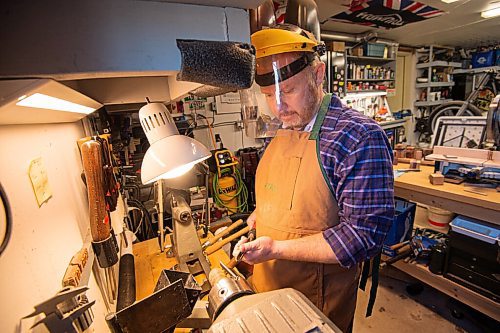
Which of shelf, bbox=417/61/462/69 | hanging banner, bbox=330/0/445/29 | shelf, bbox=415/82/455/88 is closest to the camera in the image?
hanging banner, bbox=330/0/445/29

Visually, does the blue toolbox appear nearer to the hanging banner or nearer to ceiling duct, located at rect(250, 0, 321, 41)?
ceiling duct, located at rect(250, 0, 321, 41)

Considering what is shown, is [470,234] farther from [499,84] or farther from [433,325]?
[499,84]

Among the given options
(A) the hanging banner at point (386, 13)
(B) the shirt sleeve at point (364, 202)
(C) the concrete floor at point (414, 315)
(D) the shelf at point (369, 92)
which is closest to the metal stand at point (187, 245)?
(B) the shirt sleeve at point (364, 202)

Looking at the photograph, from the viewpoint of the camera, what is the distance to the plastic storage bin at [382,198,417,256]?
2.30 metres

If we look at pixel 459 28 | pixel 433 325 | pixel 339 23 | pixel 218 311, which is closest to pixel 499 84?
pixel 459 28

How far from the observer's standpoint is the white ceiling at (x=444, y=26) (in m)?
3.04

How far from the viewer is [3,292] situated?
431mm

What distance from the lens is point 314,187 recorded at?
964mm

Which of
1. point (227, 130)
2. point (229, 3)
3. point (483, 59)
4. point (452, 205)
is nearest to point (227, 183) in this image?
point (227, 130)

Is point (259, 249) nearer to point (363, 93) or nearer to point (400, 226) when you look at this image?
point (400, 226)

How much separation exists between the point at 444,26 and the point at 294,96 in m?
5.15

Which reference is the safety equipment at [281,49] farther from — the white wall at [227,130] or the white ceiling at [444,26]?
the white wall at [227,130]

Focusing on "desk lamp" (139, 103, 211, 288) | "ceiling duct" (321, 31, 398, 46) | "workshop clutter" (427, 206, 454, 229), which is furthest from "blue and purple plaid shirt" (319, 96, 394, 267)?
"ceiling duct" (321, 31, 398, 46)

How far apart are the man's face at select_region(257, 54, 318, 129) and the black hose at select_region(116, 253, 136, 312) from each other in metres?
1.03
